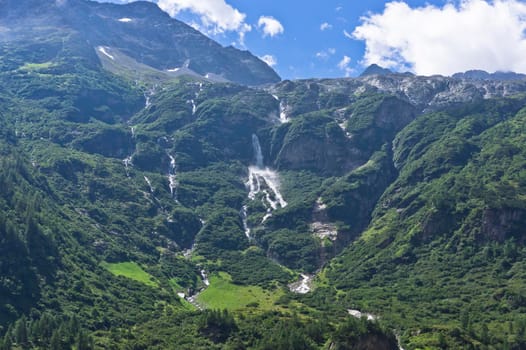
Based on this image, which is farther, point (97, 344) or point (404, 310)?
point (404, 310)

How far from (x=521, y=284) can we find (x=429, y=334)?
7956cm

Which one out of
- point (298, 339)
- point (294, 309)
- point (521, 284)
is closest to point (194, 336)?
point (298, 339)

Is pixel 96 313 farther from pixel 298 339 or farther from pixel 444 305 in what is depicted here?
pixel 444 305

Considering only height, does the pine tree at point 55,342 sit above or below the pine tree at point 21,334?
above

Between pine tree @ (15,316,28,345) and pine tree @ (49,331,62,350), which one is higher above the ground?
pine tree @ (49,331,62,350)

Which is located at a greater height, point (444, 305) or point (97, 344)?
point (444, 305)

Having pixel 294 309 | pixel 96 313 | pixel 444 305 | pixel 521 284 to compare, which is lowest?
pixel 96 313

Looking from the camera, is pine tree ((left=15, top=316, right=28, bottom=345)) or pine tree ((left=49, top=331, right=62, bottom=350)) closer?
pine tree ((left=49, top=331, right=62, bottom=350))

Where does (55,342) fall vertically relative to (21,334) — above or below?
above

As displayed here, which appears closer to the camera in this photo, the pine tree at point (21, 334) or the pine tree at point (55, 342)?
A: the pine tree at point (55, 342)

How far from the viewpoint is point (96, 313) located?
598 feet

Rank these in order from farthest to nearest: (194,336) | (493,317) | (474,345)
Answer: (493,317) < (194,336) < (474,345)

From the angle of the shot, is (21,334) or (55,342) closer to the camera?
(55,342)

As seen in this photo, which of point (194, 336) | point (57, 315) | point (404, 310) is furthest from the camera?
point (404, 310)
